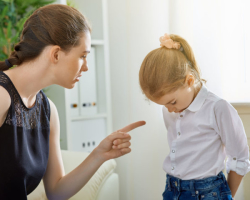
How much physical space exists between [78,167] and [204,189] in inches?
19.4

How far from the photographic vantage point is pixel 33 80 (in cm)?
117

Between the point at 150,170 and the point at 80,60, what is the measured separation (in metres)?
1.23

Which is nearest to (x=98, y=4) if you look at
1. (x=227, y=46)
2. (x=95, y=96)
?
(x=95, y=96)

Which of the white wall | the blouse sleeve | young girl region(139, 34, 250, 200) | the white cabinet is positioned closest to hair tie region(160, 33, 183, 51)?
young girl region(139, 34, 250, 200)

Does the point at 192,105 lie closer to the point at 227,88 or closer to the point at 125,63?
the point at 227,88

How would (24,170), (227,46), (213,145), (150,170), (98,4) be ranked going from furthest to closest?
(98,4) < (150,170) < (227,46) < (213,145) < (24,170)

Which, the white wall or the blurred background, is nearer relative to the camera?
the blurred background

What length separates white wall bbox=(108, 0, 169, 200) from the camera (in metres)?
2.14

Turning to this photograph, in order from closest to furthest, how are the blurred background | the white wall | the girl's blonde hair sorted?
the girl's blonde hair, the blurred background, the white wall

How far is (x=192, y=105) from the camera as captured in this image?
1.28 meters

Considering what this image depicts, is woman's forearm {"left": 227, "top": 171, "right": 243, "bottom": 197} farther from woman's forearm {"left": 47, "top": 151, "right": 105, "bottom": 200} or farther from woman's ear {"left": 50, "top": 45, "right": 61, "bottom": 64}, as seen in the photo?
woman's ear {"left": 50, "top": 45, "right": 61, "bottom": 64}

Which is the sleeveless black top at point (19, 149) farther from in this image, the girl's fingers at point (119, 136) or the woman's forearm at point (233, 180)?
the woman's forearm at point (233, 180)

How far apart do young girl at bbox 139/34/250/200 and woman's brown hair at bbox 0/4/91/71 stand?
285 millimetres

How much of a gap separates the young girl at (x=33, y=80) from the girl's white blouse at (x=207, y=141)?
0.21 m
